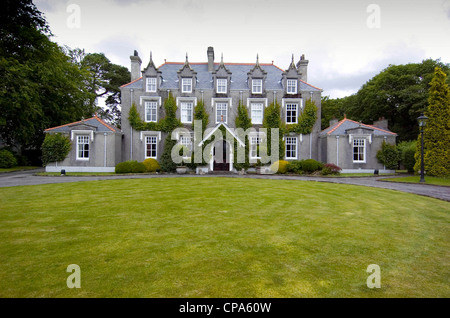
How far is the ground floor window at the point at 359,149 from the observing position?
2791 centimetres

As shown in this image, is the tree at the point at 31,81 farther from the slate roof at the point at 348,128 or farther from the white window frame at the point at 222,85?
the slate roof at the point at 348,128

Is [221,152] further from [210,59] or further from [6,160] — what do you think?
[6,160]

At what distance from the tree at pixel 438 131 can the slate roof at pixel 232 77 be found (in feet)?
35.5

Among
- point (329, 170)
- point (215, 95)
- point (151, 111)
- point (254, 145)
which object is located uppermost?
point (215, 95)

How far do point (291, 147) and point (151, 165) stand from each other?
16.1m

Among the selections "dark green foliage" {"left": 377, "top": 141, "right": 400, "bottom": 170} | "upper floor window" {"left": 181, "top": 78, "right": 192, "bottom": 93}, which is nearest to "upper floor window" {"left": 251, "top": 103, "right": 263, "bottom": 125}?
"upper floor window" {"left": 181, "top": 78, "right": 192, "bottom": 93}

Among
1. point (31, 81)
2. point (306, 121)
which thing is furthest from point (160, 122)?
point (306, 121)

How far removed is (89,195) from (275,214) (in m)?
8.71

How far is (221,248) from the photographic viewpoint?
5336mm

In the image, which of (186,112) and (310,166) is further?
(186,112)

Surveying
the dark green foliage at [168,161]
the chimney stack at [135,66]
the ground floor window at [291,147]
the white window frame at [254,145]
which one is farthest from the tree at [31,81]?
the ground floor window at [291,147]

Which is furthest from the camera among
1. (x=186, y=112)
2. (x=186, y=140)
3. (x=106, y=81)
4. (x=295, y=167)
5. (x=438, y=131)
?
(x=106, y=81)

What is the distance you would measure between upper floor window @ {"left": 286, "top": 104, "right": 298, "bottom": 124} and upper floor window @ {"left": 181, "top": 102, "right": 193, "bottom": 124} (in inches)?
450
